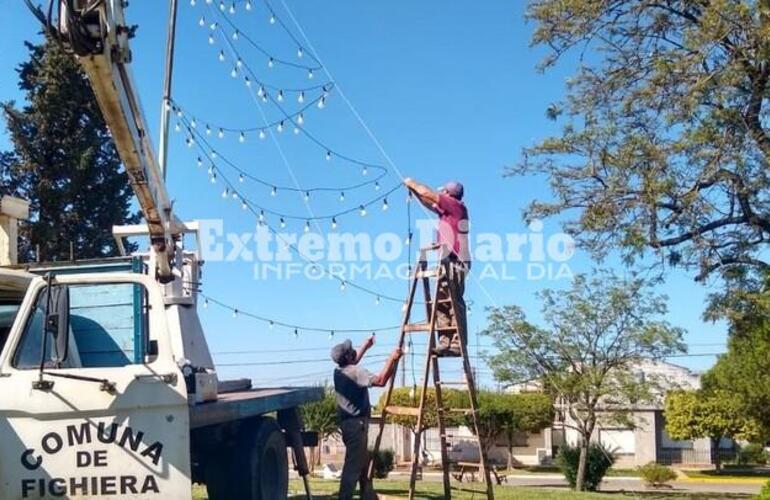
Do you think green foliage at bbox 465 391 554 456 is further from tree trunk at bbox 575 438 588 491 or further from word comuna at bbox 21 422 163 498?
word comuna at bbox 21 422 163 498

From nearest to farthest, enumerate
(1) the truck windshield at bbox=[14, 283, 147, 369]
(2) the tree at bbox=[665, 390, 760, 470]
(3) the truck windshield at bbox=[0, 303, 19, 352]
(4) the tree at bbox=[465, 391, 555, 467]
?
(3) the truck windshield at bbox=[0, 303, 19, 352] < (1) the truck windshield at bbox=[14, 283, 147, 369] < (2) the tree at bbox=[665, 390, 760, 470] < (4) the tree at bbox=[465, 391, 555, 467]

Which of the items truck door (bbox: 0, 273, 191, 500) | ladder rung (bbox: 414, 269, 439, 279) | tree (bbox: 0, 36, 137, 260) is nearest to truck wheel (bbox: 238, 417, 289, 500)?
ladder rung (bbox: 414, 269, 439, 279)

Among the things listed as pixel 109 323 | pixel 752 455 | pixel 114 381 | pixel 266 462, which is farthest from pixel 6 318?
pixel 752 455

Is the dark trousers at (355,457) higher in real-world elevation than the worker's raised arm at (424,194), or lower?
lower

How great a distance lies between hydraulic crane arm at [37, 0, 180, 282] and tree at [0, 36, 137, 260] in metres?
13.9

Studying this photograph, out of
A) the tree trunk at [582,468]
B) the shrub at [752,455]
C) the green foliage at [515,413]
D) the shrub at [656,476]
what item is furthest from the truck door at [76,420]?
the shrub at [752,455]

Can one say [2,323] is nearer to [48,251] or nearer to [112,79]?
[112,79]

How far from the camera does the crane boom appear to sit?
21.2 ft

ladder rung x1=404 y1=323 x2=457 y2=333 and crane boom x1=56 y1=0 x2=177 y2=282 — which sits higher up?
crane boom x1=56 y1=0 x2=177 y2=282

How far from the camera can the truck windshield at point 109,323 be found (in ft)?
22.4

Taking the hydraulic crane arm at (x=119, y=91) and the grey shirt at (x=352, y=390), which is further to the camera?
the grey shirt at (x=352, y=390)

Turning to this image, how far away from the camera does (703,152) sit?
12273 mm

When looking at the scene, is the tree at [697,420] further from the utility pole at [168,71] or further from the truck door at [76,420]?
the truck door at [76,420]

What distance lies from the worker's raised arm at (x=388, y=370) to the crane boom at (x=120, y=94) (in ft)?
7.18
